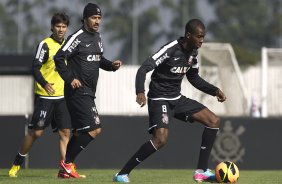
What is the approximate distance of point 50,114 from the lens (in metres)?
13.7

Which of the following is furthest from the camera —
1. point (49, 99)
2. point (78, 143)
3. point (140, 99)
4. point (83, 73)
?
point (49, 99)

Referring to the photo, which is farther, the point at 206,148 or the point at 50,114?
the point at 50,114

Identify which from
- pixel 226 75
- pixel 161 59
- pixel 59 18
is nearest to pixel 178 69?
pixel 161 59

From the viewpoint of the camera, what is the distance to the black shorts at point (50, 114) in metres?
13.6

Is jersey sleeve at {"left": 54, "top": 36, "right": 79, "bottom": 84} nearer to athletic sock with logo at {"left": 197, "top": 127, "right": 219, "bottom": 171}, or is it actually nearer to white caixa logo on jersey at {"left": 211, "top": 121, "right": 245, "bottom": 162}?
athletic sock with logo at {"left": 197, "top": 127, "right": 219, "bottom": 171}

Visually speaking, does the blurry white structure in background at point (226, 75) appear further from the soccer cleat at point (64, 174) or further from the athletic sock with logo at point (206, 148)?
the athletic sock with logo at point (206, 148)

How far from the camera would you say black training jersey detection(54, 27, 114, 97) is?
12.3 meters

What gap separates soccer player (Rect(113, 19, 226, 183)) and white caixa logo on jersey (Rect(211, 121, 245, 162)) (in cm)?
562

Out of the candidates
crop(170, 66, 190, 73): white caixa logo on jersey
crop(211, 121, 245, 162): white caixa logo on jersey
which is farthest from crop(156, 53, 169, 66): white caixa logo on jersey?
crop(211, 121, 245, 162): white caixa logo on jersey

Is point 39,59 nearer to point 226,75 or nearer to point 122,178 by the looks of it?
point 122,178

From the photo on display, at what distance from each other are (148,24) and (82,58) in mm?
55391

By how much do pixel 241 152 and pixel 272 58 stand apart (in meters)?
9.98

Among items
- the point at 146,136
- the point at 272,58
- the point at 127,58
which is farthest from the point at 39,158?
the point at 127,58

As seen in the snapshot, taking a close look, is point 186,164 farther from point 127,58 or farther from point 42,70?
point 127,58
